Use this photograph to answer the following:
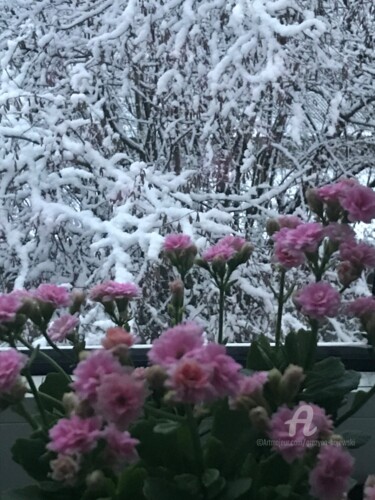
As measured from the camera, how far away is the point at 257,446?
69 cm

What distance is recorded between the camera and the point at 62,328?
28.7 inches

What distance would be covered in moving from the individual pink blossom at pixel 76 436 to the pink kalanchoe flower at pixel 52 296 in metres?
0.18

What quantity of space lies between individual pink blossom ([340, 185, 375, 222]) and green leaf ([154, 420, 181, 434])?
24cm

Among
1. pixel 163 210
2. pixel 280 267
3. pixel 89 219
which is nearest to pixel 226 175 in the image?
pixel 163 210

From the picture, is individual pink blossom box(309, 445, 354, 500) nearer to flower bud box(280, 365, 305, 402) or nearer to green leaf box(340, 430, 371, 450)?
flower bud box(280, 365, 305, 402)

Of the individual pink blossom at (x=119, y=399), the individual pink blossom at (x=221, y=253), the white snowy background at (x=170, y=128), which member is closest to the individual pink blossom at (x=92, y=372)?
the individual pink blossom at (x=119, y=399)

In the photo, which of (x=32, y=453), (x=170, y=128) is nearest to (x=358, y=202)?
(x=32, y=453)

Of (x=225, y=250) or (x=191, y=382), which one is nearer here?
(x=191, y=382)

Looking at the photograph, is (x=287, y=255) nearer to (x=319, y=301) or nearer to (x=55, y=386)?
(x=319, y=301)

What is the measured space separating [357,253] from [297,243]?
56 millimetres

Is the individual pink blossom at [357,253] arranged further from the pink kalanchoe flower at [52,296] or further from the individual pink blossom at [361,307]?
the pink kalanchoe flower at [52,296]

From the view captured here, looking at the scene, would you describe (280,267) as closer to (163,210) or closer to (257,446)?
(257,446)

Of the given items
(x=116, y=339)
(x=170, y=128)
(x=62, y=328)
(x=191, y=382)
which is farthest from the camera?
(x=170, y=128)

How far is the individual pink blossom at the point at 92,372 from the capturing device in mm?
532
